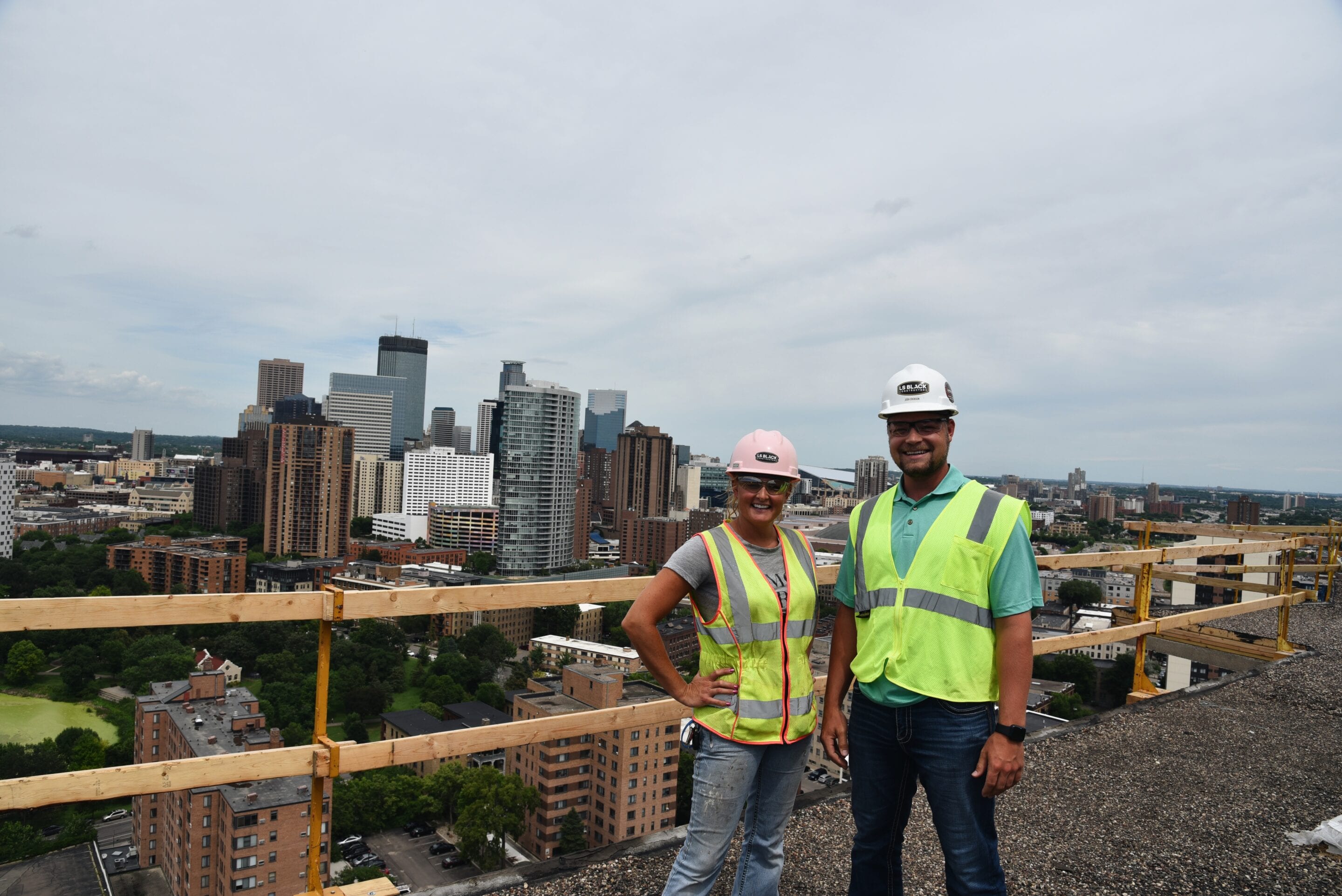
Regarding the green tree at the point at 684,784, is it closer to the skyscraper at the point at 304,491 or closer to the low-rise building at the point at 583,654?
the low-rise building at the point at 583,654

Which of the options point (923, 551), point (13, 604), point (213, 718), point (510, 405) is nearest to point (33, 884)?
point (213, 718)

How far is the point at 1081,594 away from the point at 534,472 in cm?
5081

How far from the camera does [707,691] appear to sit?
2.18 m

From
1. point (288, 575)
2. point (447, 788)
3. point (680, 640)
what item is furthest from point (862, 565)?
point (288, 575)

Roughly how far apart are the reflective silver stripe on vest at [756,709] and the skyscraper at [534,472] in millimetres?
71781

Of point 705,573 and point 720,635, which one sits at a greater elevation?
point 705,573

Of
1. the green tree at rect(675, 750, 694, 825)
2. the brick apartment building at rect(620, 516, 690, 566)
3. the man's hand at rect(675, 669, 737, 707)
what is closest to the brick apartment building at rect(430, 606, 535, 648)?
the brick apartment building at rect(620, 516, 690, 566)

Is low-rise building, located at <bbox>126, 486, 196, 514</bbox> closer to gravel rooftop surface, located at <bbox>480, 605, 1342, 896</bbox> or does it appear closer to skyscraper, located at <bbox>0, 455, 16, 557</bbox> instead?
skyscraper, located at <bbox>0, 455, 16, 557</bbox>

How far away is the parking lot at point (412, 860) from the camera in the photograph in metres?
22.5

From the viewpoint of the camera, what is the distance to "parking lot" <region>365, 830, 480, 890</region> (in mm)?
22484

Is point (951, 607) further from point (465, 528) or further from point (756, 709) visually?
point (465, 528)

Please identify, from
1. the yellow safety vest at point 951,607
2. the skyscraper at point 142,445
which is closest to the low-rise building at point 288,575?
the yellow safety vest at point 951,607

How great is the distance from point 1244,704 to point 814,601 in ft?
15.4

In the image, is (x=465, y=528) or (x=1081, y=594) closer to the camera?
(x=1081, y=594)
